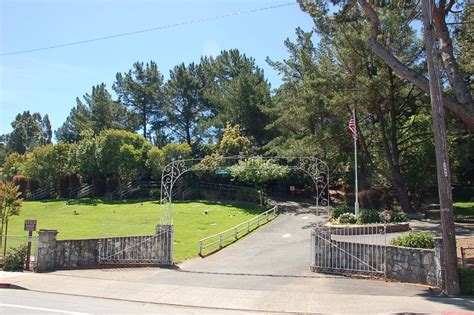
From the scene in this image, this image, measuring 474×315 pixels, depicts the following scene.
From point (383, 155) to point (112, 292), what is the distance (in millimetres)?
33806

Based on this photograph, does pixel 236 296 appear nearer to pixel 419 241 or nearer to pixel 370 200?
pixel 419 241

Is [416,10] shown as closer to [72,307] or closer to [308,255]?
[308,255]

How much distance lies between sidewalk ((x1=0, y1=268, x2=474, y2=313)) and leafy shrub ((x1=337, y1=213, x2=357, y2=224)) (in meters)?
12.9

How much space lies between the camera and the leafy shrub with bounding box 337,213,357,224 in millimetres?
29078

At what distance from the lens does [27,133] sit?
131 metres

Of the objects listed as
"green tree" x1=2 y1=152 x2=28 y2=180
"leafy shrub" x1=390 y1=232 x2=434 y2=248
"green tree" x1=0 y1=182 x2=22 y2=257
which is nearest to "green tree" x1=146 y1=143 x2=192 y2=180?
"green tree" x1=2 y1=152 x2=28 y2=180

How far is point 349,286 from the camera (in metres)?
15.3

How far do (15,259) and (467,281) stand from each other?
1694cm

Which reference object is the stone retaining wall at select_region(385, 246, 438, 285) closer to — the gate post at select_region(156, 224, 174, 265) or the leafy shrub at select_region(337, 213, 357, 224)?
the gate post at select_region(156, 224, 174, 265)

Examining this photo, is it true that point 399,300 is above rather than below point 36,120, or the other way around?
below

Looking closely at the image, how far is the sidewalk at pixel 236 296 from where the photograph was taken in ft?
40.1

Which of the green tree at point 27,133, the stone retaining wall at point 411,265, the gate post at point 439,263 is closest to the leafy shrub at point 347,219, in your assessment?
the stone retaining wall at point 411,265

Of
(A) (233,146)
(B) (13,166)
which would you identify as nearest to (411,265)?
(A) (233,146)

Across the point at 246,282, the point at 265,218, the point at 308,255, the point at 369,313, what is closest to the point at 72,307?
the point at 246,282
